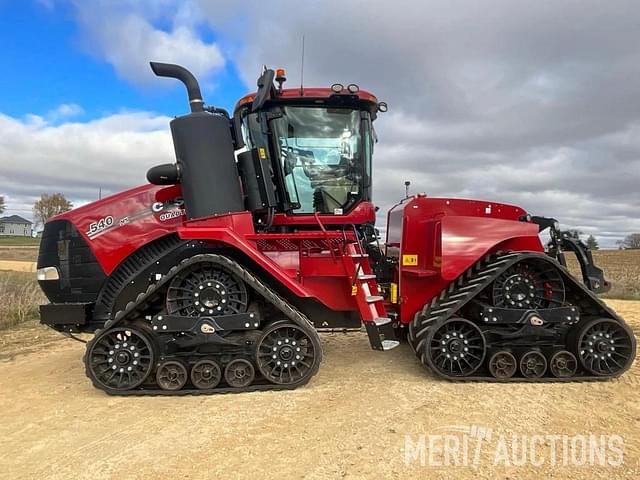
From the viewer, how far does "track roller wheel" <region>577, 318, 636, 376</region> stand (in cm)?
512

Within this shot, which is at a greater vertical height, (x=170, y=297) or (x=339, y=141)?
(x=339, y=141)

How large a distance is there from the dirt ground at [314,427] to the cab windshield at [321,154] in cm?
208

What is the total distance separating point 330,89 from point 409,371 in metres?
3.48

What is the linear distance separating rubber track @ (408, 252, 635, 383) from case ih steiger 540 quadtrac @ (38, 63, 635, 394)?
22mm

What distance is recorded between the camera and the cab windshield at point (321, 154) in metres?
5.62

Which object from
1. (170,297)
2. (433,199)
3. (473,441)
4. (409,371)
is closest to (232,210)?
(170,297)

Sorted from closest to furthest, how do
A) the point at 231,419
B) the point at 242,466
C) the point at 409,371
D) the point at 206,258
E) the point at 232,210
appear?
the point at 242,466
the point at 231,419
the point at 206,258
the point at 232,210
the point at 409,371

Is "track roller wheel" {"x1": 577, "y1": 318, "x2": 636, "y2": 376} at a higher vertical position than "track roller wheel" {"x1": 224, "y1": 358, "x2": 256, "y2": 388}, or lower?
higher

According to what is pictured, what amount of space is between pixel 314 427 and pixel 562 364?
2.97 meters

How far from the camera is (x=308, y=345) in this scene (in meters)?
4.83

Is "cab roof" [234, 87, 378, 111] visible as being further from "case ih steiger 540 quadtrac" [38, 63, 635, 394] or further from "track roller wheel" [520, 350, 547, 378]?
"track roller wheel" [520, 350, 547, 378]

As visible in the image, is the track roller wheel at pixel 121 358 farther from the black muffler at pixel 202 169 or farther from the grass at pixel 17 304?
the grass at pixel 17 304

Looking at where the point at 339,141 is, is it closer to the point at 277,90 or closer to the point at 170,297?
the point at 277,90

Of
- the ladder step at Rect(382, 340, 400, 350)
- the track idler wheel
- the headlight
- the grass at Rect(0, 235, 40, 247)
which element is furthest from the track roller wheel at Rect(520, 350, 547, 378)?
the grass at Rect(0, 235, 40, 247)
